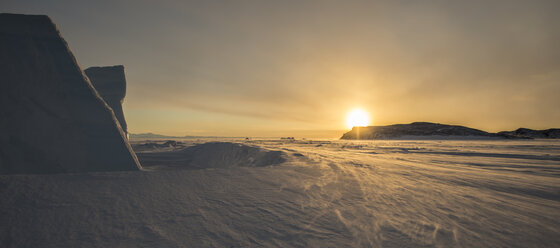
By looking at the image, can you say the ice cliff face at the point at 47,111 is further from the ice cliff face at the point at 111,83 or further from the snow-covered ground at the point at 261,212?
the ice cliff face at the point at 111,83

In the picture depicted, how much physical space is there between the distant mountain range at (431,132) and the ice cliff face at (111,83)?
6172 cm

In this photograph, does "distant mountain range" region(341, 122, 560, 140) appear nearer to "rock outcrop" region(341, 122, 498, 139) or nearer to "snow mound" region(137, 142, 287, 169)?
"rock outcrop" region(341, 122, 498, 139)

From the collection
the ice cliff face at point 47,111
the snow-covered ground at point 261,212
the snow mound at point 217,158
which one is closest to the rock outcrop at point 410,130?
the snow mound at point 217,158

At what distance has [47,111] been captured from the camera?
448 cm

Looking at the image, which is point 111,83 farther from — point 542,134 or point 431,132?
point 542,134

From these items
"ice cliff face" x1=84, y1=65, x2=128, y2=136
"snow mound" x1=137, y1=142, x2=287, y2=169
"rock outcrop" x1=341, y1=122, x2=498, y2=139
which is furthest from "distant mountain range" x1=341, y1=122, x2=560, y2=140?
"ice cliff face" x1=84, y1=65, x2=128, y2=136

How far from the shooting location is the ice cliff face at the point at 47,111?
4133mm

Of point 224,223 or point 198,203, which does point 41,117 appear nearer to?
point 198,203

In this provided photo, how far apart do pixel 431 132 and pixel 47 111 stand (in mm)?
→ 77935

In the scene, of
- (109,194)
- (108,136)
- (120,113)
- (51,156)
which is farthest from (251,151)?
(120,113)

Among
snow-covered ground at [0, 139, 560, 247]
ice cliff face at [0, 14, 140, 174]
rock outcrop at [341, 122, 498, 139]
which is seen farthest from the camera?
rock outcrop at [341, 122, 498, 139]

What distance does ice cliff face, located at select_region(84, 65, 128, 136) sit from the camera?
529 inches

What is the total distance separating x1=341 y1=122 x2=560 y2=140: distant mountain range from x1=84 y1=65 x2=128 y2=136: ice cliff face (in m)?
61.7

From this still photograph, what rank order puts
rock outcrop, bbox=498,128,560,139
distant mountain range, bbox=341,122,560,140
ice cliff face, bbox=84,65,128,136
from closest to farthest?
ice cliff face, bbox=84,65,128,136 → rock outcrop, bbox=498,128,560,139 → distant mountain range, bbox=341,122,560,140
